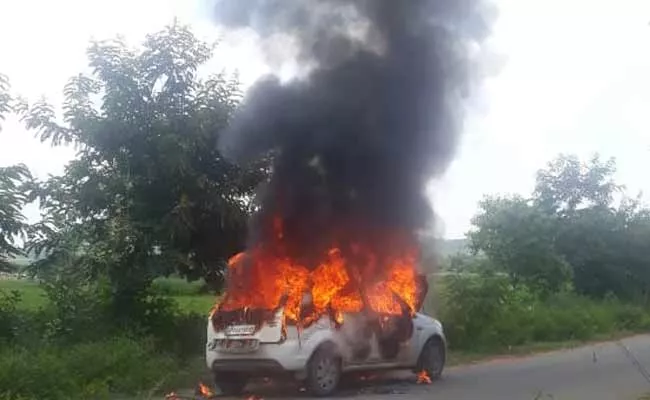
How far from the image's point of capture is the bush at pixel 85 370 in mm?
10664

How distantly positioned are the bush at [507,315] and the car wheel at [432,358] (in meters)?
5.68

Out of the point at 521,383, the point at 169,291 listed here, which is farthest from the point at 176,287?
the point at 521,383

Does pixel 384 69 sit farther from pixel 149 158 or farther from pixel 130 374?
pixel 130 374

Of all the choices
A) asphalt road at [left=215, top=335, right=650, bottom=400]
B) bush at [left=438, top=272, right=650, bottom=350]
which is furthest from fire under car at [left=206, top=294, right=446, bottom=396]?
bush at [left=438, top=272, right=650, bottom=350]

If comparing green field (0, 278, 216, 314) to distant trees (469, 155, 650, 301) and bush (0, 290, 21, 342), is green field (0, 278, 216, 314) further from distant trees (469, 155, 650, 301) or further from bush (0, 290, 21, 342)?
distant trees (469, 155, 650, 301)

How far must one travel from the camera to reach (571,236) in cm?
2906

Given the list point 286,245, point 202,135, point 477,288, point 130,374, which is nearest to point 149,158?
point 202,135

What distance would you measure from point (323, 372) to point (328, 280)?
1.59 metres

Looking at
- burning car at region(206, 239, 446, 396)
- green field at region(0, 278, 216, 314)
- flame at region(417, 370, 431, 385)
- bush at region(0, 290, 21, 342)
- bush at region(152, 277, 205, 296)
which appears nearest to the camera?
burning car at region(206, 239, 446, 396)

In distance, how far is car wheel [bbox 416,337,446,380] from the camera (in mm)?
13753

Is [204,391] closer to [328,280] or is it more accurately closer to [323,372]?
[323,372]

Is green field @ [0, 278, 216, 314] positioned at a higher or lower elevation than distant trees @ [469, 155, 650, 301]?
lower

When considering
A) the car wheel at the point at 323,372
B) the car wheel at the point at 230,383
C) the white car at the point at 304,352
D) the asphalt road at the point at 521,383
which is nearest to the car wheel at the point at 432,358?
the asphalt road at the point at 521,383

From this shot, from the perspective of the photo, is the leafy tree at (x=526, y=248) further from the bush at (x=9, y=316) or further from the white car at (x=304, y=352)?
the bush at (x=9, y=316)
